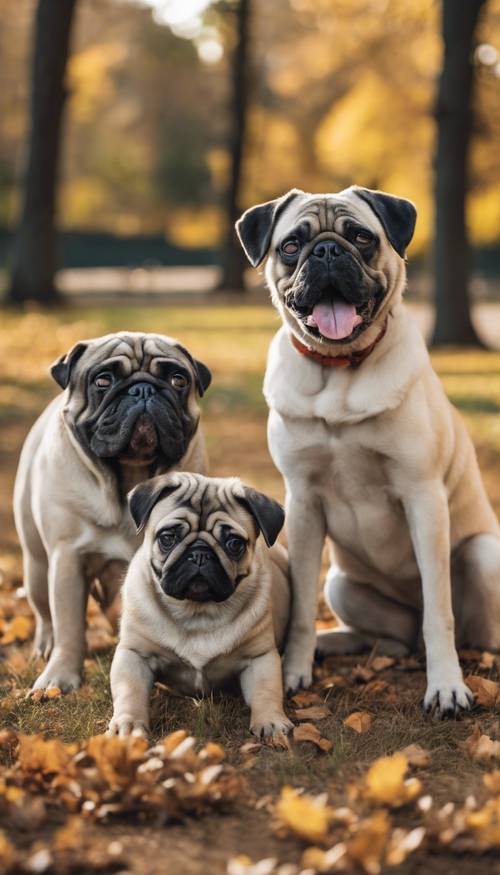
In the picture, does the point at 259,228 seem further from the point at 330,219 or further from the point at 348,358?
the point at 348,358

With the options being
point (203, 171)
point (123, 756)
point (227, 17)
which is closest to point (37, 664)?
point (123, 756)

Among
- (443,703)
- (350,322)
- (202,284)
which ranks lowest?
(202,284)

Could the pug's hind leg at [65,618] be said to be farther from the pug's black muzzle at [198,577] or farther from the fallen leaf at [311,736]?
the fallen leaf at [311,736]

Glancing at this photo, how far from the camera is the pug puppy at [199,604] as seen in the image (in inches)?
161

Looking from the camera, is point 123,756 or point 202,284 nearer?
point 123,756

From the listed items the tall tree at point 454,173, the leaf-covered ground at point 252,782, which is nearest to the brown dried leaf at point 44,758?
the leaf-covered ground at point 252,782

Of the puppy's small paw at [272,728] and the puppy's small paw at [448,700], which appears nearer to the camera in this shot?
the puppy's small paw at [272,728]

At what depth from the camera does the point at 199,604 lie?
13.8 feet

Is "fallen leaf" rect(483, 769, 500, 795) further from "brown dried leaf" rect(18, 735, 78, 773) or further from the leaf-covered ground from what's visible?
"brown dried leaf" rect(18, 735, 78, 773)

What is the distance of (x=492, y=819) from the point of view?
3.18 m

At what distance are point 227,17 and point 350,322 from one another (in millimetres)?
29931

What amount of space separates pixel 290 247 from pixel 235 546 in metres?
1.26

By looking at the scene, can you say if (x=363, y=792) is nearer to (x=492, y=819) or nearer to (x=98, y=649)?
(x=492, y=819)

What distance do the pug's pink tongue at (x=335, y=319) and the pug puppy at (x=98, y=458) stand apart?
2.23 ft
